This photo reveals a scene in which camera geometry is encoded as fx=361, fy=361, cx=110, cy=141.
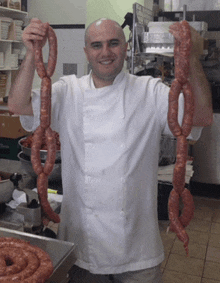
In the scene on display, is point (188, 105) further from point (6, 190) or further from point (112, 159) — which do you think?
point (6, 190)

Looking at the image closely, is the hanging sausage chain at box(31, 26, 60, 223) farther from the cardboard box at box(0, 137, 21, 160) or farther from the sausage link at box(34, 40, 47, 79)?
the cardboard box at box(0, 137, 21, 160)

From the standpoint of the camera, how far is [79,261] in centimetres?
186

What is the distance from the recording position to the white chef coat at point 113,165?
176 centimetres

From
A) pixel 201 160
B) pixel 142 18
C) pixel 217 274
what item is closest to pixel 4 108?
pixel 142 18

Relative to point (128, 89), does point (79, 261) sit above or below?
below

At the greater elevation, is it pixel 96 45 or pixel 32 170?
pixel 96 45

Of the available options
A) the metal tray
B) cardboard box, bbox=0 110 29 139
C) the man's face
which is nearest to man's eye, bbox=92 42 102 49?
the man's face

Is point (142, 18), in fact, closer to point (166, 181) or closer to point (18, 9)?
point (166, 181)

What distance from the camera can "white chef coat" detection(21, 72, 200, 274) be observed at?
5.76ft

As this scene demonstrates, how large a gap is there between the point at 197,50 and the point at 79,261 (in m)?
1.18

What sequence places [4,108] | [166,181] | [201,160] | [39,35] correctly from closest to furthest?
[39,35] → [166,181] → [201,160] → [4,108]

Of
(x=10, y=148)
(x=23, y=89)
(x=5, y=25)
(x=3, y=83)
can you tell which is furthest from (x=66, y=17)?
(x=23, y=89)

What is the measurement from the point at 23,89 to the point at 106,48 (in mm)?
416

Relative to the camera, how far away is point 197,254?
133 inches
